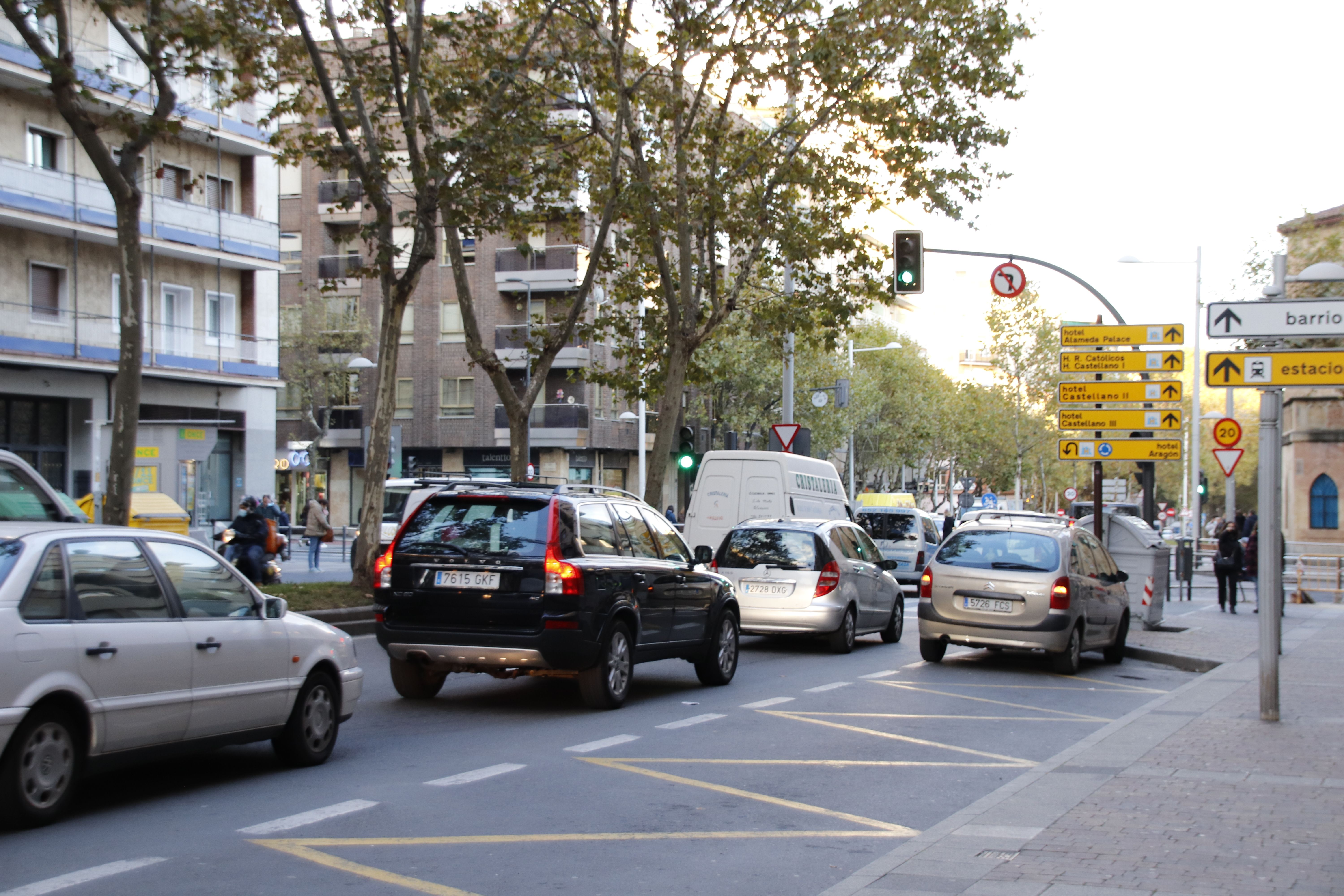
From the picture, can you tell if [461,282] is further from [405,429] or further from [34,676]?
[405,429]

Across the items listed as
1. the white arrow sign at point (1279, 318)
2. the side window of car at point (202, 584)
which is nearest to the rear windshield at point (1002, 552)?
the white arrow sign at point (1279, 318)

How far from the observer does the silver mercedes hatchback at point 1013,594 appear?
50.7 ft

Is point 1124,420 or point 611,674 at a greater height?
point 1124,420

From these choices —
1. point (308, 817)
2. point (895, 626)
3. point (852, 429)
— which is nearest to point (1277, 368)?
point (308, 817)

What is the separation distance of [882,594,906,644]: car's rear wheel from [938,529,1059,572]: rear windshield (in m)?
3.52

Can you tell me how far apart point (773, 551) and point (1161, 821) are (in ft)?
33.3

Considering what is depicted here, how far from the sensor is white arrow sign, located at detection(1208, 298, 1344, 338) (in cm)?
1109

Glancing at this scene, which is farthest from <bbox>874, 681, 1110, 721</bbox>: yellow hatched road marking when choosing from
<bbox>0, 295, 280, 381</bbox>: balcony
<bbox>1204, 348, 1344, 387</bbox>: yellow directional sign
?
<bbox>0, 295, 280, 381</bbox>: balcony

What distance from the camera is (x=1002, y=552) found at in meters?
15.9

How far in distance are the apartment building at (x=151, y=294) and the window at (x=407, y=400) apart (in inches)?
705

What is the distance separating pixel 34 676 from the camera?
6.64 meters

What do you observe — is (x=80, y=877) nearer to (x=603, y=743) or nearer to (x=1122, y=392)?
(x=603, y=743)

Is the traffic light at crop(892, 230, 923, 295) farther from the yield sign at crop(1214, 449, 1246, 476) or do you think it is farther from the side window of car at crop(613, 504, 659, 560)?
the side window of car at crop(613, 504, 659, 560)

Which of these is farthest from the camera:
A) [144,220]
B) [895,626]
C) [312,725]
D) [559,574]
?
[144,220]
